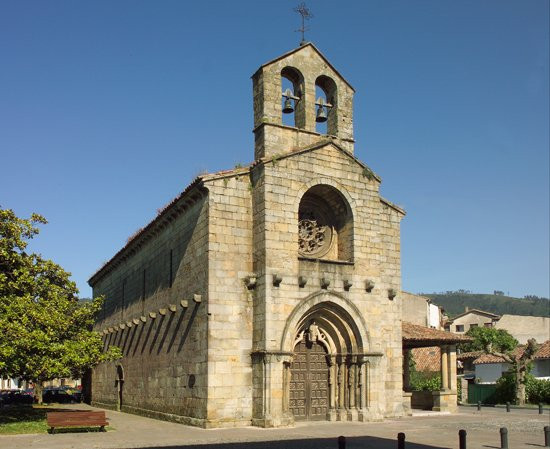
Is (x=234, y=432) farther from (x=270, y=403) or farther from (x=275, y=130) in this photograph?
(x=275, y=130)

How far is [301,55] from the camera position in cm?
2320

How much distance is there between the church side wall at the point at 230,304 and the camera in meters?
19.6

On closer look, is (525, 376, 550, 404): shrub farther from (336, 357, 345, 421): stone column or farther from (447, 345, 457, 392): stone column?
(336, 357, 345, 421): stone column

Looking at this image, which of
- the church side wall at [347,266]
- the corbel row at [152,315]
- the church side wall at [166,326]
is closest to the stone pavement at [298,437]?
the church side wall at [166,326]

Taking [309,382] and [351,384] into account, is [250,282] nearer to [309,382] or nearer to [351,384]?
[309,382]

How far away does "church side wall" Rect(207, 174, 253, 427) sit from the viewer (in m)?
19.6

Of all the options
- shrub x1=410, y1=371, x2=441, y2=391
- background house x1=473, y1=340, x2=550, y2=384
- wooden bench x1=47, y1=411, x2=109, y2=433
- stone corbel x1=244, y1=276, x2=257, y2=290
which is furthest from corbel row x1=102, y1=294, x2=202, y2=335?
background house x1=473, y1=340, x2=550, y2=384

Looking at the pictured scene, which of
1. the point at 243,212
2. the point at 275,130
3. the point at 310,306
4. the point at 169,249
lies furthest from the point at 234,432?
the point at 275,130

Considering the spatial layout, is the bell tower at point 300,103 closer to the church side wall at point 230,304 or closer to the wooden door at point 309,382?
the church side wall at point 230,304

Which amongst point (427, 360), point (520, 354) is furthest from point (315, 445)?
point (427, 360)

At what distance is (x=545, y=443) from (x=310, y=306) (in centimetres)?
809

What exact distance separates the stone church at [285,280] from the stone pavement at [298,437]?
1.15 metres

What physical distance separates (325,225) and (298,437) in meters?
8.84

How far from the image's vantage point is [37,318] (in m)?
20.9
